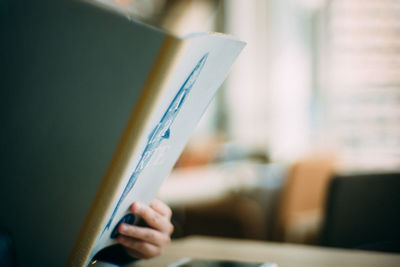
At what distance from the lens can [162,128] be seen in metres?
0.51

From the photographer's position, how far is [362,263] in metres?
0.78

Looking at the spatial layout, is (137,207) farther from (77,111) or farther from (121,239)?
(77,111)

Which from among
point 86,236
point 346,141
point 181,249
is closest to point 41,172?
point 86,236

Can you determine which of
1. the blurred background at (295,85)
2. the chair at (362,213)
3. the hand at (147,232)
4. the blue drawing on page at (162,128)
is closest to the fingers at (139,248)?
the hand at (147,232)

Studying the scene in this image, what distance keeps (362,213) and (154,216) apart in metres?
0.84

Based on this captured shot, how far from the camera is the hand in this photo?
62 centimetres

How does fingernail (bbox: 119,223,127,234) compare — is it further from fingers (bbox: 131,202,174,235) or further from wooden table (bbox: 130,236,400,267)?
wooden table (bbox: 130,236,400,267)

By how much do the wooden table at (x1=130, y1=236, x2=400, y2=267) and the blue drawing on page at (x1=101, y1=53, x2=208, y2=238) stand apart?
319 mm

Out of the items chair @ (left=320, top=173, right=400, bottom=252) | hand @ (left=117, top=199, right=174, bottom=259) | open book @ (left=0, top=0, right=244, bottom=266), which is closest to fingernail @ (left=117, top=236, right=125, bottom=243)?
hand @ (left=117, top=199, right=174, bottom=259)

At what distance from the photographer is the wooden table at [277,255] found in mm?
778

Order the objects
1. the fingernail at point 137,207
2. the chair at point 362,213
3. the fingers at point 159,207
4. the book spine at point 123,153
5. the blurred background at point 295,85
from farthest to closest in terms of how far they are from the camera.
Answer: the blurred background at point 295,85
the chair at point 362,213
the fingers at point 159,207
the fingernail at point 137,207
the book spine at point 123,153

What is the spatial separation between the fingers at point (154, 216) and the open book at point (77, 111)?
103mm

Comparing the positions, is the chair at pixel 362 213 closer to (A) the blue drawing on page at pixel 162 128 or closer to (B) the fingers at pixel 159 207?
(B) the fingers at pixel 159 207

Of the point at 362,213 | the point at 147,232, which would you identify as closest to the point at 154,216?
the point at 147,232
